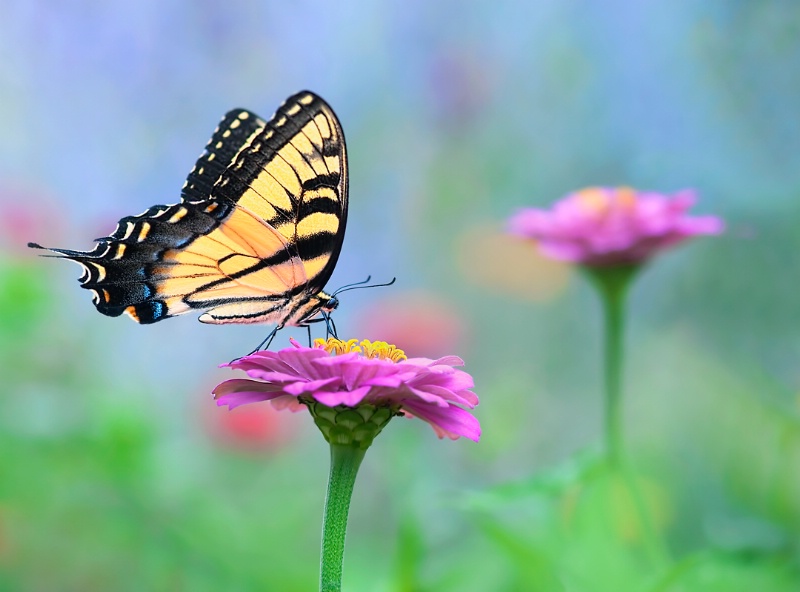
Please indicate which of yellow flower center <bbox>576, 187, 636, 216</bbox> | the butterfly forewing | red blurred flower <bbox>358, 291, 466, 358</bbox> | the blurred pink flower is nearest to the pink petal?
the butterfly forewing

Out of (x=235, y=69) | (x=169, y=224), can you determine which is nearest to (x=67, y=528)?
(x=169, y=224)

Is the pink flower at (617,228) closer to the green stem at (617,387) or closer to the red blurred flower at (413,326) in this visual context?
the green stem at (617,387)

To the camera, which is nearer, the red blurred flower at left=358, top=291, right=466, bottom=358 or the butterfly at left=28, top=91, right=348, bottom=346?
the butterfly at left=28, top=91, right=348, bottom=346

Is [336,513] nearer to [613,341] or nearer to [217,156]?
[217,156]

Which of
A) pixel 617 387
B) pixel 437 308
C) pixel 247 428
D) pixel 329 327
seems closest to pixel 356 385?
pixel 329 327

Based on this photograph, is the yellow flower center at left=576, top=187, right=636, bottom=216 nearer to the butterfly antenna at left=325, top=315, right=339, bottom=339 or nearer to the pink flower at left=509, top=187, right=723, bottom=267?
the pink flower at left=509, top=187, right=723, bottom=267

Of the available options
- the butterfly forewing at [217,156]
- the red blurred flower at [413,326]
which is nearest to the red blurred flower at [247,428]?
the red blurred flower at [413,326]

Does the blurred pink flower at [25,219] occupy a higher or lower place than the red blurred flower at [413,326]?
higher
